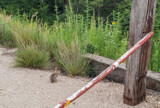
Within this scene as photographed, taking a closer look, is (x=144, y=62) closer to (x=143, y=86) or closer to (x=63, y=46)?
(x=143, y=86)

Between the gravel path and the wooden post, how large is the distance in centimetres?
18

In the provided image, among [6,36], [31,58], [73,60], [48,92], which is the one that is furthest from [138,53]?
[6,36]

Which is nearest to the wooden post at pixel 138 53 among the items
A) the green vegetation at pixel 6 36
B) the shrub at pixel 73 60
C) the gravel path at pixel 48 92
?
the gravel path at pixel 48 92

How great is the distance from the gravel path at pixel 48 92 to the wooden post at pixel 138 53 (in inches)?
7.2

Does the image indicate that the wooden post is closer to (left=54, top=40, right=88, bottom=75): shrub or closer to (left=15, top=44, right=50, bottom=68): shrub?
(left=54, top=40, right=88, bottom=75): shrub

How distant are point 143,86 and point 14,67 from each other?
2933mm

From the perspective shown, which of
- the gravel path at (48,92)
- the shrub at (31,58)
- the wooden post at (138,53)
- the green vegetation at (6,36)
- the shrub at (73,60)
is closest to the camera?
the wooden post at (138,53)

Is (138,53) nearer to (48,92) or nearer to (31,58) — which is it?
(48,92)

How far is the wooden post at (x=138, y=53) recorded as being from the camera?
266cm

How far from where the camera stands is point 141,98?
302 cm

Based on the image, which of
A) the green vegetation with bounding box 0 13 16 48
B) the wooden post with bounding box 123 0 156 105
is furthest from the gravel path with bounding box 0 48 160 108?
the green vegetation with bounding box 0 13 16 48

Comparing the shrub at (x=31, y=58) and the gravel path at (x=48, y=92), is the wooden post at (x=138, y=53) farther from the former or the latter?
the shrub at (x=31, y=58)

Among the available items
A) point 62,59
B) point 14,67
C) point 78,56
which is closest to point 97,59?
point 78,56

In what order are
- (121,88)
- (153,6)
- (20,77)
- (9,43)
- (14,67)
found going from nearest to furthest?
(153,6) → (121,88) → (20,77) → (14,67) → (9,43)
